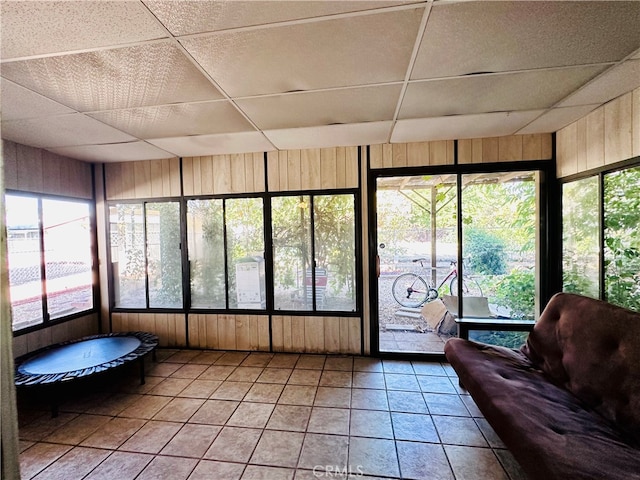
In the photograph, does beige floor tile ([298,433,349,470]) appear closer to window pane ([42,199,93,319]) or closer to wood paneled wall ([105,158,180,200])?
wood paneled wall ([105,158,180,200])

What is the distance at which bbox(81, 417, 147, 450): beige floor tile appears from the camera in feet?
6.85

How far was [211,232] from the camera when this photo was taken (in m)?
3.75

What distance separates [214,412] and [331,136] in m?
2.97

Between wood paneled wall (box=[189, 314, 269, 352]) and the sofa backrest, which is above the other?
the sofa backrest

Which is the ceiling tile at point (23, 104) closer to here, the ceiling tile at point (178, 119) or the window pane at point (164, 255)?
the ceiling tile at point (178, 119)

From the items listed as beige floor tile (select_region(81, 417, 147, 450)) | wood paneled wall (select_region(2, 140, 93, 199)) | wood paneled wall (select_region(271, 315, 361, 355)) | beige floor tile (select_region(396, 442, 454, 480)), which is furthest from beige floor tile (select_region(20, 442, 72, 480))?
wood paneled wall (select_region(2, 140, 93, 199))

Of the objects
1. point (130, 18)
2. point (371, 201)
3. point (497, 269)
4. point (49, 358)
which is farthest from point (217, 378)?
point (497, 269)

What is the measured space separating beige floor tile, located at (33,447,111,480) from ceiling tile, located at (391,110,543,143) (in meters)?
3.72

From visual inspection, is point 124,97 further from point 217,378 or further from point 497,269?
point 497,269

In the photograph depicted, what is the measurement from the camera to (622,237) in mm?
2242

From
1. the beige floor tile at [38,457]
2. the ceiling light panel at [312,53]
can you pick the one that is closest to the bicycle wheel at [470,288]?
the ceiling light panel at [312,53]

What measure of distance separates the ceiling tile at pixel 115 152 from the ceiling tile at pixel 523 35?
313 cm

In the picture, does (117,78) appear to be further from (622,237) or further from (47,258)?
(622,237)

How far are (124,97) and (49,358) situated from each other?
277cm
